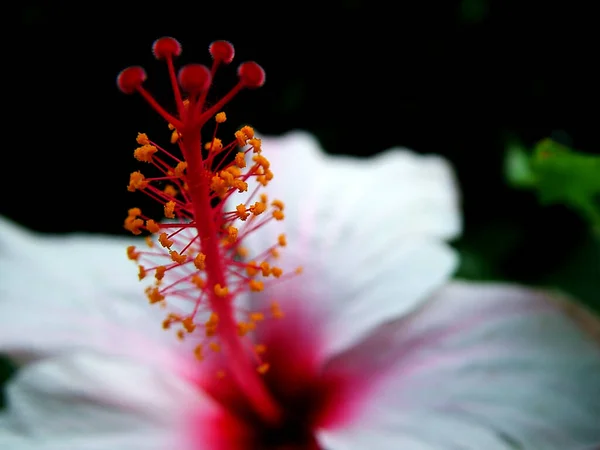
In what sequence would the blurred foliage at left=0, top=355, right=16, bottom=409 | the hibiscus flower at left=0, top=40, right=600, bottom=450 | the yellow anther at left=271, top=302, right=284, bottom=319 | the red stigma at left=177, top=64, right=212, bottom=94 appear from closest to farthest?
the red stigma at left=177, top=64, right=212, bottom=94, the hibiscus flower at left=0, top=40, right=600, bottom=450, the yellow anther at left=271, top=302, right=284, bottom=319, the blurred foliage at left=0, top=355, right=16, bottom=409

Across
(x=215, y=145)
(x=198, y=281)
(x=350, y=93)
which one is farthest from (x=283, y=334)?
(x=350, y=93)

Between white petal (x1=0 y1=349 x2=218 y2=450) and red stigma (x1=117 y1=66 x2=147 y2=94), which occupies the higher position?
red stigma (x1=117 y1=66 x2=147 y2=94)

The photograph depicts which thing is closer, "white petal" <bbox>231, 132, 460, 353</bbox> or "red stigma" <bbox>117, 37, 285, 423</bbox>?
"red stigma" <bbox>117, 37, 285, 423</bbox>

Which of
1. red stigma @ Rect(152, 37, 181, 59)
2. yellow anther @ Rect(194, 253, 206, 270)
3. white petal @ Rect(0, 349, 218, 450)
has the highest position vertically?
red stigma @ Rect(152, 37, 181, 59)

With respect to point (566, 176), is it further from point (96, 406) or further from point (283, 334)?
point (96, 406)

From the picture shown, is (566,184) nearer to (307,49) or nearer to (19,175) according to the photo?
(307,49)

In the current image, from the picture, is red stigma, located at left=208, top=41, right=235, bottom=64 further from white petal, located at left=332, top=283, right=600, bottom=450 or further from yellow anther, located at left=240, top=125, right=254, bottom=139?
white petal, located at left=332, top=283, right=600, bottom=450

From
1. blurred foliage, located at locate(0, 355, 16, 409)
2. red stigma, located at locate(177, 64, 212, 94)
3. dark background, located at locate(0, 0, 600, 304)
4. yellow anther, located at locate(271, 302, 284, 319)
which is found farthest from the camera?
dark background, located at locate(0, 0, 600, 304)

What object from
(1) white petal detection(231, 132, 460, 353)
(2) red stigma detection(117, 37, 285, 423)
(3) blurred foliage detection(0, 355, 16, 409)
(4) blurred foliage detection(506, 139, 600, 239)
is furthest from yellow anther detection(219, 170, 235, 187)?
(3) blurred foliage detection(0, 355, 16, 409)

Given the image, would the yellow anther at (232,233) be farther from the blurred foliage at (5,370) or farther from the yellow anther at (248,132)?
the blurred foliage at (5,370)

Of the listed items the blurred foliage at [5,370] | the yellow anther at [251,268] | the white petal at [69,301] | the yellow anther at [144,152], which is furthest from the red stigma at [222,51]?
the blurred foliage at [5,370]
